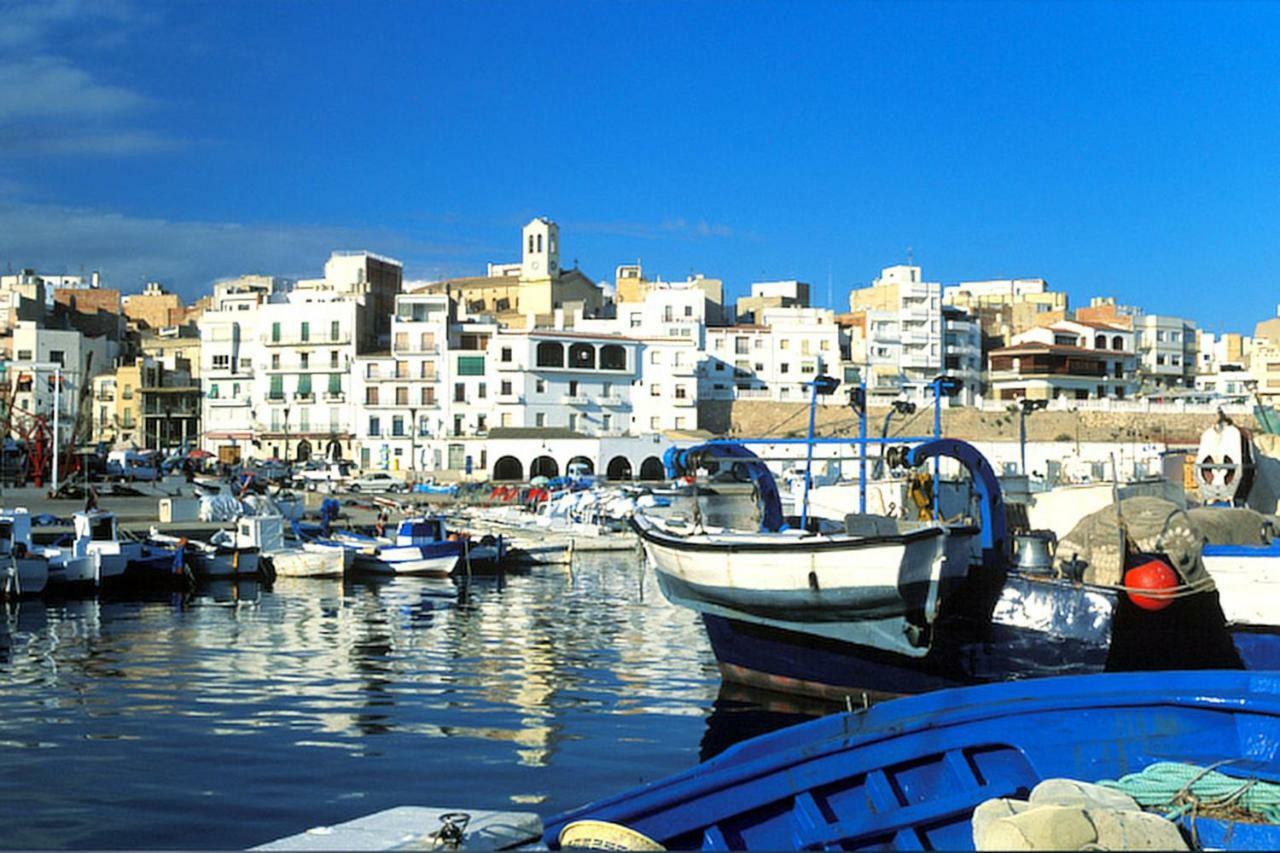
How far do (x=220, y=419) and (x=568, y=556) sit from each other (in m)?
50.5

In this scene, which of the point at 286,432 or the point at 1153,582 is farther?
the point at 286,432

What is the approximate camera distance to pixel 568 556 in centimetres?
4331

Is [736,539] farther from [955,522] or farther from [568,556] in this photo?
[568,556]

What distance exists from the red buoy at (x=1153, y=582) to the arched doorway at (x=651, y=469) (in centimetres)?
5928

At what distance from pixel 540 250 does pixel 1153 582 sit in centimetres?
8643

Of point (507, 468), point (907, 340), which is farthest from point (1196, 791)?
point (907, 340)

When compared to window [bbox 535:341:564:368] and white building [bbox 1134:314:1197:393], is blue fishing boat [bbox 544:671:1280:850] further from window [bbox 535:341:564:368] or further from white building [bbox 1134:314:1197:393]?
white building [bbox 1134:314:1197:393]

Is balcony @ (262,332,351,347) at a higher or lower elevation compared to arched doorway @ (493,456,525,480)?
higher

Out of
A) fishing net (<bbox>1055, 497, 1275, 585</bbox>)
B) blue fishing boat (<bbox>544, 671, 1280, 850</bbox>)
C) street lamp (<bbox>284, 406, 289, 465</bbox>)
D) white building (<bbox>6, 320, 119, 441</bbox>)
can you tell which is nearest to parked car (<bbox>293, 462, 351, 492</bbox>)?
street lamp (<bbox>284, 406, 289, 465</bbox>)

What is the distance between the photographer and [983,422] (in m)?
84.6

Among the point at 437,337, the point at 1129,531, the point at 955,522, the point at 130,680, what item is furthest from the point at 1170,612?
the point at 437,337

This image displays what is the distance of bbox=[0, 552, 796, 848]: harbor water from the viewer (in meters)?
13.5

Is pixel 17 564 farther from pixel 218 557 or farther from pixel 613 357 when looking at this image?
pixel 613 357

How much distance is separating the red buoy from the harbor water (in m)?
5.09
